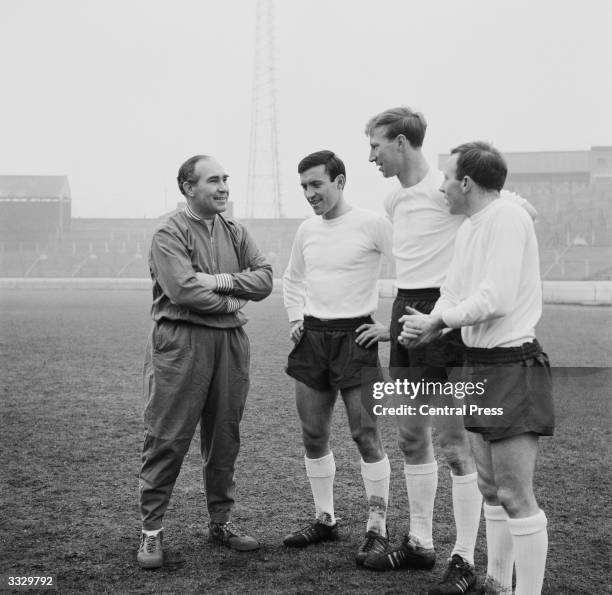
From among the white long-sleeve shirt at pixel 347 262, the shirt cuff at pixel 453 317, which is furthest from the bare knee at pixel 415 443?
the shirt cuff at pixel 453 317

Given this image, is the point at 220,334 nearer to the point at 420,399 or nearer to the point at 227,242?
the point at 227,242

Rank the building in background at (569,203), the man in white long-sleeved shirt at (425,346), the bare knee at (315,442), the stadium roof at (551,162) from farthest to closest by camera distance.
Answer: the stadium roof at (551,162)
the building in background at (569,203)
the bare knee at (315,442)
the man in white long-sleeved shirt at (425,346)

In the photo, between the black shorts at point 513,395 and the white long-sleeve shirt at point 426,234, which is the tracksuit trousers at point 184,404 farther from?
the black shorts at point 513,395

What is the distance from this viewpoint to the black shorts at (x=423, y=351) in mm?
3307

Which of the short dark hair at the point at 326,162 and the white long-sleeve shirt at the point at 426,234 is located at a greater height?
the short dark hair at the point at 326,162

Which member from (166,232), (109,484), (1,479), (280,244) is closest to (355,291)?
(166,232)

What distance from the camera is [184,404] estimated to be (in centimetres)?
381

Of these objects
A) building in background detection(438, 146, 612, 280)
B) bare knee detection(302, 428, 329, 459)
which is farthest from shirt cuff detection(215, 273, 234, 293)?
building in background detection(438, 146, 612, 280)

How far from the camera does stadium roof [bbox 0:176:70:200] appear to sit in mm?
57938

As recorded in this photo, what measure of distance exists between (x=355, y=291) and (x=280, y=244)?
51906 mm

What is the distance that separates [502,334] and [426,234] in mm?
837

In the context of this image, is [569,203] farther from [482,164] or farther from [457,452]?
[482,164]

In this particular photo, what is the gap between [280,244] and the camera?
55.5m

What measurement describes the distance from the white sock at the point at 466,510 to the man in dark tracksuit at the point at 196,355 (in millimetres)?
1120
